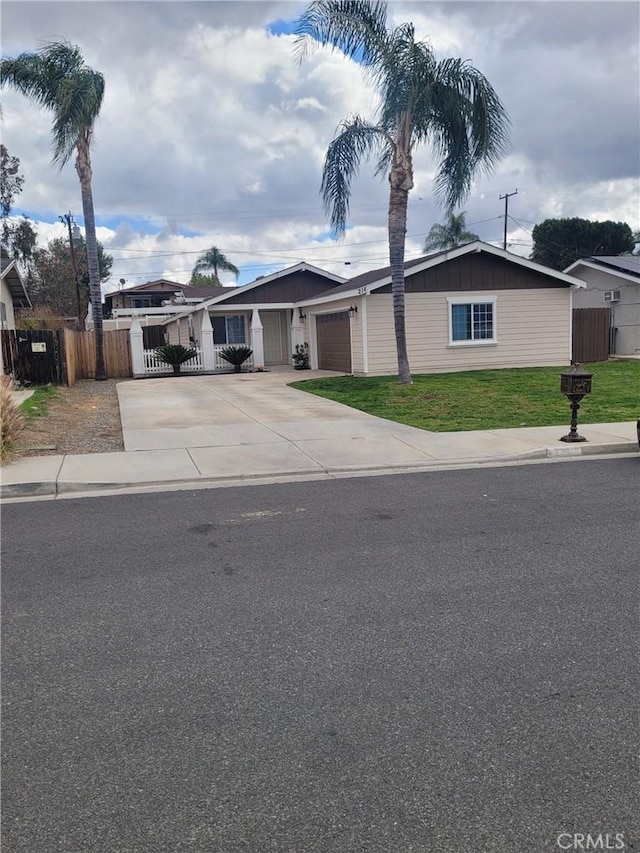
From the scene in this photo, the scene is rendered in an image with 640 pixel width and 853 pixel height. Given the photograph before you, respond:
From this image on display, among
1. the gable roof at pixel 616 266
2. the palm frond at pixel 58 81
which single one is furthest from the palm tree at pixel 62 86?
the gable roof at pixel 616 266

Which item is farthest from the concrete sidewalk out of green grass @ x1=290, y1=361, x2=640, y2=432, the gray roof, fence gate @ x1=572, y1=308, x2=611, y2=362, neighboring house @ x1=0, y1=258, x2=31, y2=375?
the gray roof

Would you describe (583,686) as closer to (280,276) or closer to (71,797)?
(71,797)

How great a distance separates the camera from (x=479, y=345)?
23.2 meters

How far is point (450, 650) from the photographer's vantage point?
3875mm

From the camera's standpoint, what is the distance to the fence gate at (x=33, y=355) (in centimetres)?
1974

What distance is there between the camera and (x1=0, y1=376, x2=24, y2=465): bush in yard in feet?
31.7

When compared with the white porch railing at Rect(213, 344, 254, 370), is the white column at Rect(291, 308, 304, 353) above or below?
above

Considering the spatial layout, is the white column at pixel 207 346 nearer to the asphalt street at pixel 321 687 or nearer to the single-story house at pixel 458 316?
the single-story house at pixel 458 316

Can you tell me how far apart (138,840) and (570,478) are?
7.14 m

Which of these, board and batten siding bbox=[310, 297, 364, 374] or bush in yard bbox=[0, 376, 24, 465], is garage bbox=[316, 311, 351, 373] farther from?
bush in yard bbox=[0, 376, 24, 465]

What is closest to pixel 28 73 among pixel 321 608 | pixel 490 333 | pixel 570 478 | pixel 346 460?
pixel 490 333

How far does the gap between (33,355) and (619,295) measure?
75.9 ft

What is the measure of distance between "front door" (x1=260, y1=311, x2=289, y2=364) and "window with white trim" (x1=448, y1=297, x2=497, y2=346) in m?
10.5

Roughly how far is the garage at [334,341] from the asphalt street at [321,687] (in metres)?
17.7
